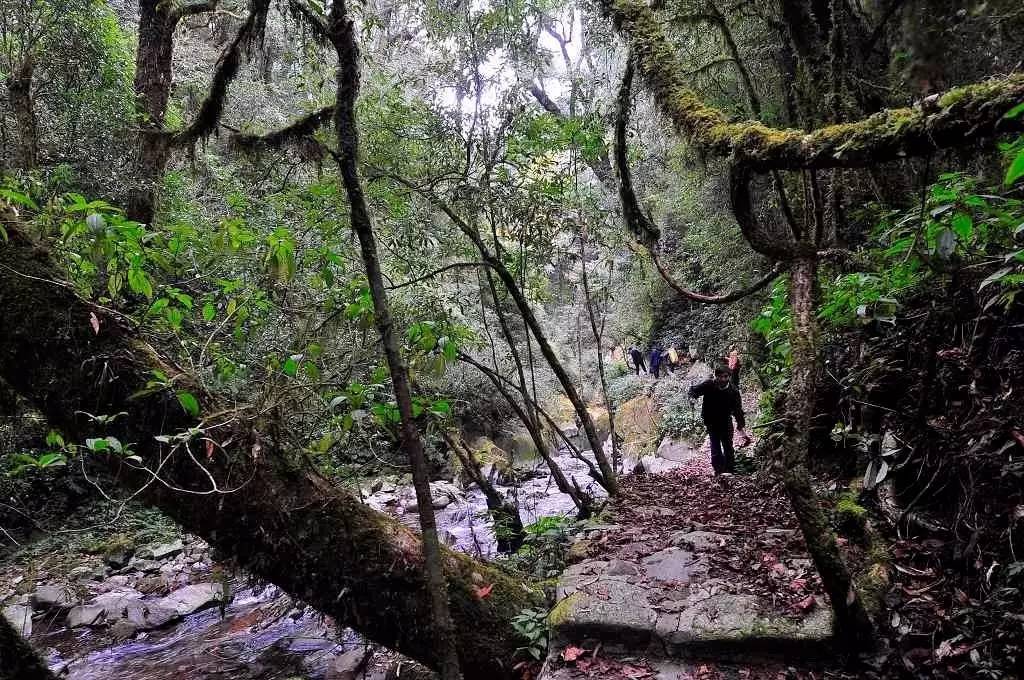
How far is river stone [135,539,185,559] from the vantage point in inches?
368

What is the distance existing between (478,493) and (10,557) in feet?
27.6

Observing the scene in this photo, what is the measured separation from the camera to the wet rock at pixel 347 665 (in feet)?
15.3

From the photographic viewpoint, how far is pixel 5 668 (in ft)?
10.8

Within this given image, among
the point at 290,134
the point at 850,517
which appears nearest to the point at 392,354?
the point at 290,134

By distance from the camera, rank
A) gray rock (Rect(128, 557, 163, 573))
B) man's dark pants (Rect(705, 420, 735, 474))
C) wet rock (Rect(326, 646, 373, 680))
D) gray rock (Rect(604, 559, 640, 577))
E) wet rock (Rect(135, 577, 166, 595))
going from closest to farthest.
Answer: gray rock (Rect(604, 559, 640, 577))
wet rock (Rect(326, 646, 373, 680))
man's dark pants (Rect(705, 420, 735, 474))
wet rock (Rect(135, 577, 166, 595))
gray rock (Rect(128, 557, 163, 573))

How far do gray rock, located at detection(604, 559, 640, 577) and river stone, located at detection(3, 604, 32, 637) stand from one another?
743cm

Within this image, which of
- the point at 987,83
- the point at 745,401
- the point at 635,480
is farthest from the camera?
the point at 745,401

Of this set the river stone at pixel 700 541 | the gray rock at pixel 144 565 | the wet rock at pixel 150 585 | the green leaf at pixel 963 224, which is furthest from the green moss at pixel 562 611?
the gray rock at pixel 144 565

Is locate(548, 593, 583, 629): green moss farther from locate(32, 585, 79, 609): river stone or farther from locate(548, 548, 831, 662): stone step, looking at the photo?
locate(32, 585, 79, 609): river stone

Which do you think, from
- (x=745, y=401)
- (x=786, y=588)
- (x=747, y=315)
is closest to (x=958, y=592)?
(x=786, y=588)

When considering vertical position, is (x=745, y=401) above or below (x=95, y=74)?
below

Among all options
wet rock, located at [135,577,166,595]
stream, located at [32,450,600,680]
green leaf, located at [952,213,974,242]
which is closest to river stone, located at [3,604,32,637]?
stream, located at [32,450,600,680]

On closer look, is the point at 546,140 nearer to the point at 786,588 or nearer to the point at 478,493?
the point at 786,588

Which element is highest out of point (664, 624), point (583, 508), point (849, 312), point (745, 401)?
point (849, 312)
